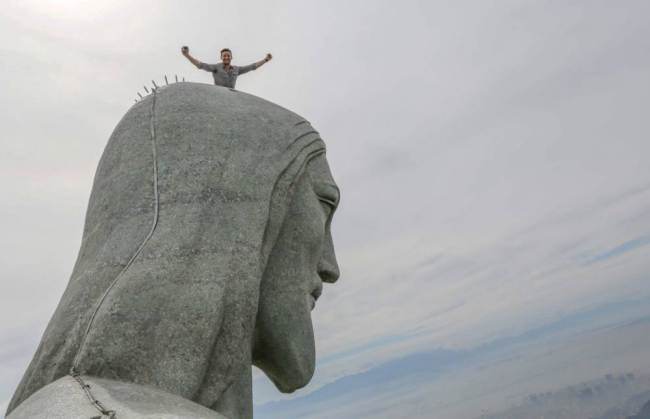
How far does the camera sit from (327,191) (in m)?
6.80

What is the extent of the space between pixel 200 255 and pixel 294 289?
46.3 inches

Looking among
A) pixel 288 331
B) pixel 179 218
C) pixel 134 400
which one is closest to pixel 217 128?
pixel 179 218

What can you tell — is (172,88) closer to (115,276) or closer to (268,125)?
(268,125)

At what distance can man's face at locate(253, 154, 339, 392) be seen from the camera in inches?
241

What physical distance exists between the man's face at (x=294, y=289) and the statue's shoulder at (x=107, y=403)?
1.71 meters

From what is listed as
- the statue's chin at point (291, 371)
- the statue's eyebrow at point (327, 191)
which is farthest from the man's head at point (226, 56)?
the statue's chin at point (291, 371)

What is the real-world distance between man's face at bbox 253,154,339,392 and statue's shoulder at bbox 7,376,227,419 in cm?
171

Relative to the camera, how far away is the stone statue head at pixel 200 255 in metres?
4.95

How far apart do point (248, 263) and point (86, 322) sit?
1.40 meters

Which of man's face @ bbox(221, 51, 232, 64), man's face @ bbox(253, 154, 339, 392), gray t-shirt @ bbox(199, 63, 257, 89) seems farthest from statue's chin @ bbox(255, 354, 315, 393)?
man's face @ bbox(221, 51, 232, 64)

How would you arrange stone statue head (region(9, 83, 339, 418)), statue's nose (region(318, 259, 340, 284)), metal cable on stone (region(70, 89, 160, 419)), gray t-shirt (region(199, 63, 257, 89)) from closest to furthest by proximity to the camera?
1. metal cable on stone (region(70, 89, 160, 419))
2. stone statue head (region(9, 83, 339, 418))
3. statue's nose (region(318, 259, 340, 284))
4. gray t-shirt (region(199, 63, 257, 89))

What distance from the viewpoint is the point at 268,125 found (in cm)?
656

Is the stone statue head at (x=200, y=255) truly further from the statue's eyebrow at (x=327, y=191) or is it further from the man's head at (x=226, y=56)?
the man's head at (x=226, y=56)

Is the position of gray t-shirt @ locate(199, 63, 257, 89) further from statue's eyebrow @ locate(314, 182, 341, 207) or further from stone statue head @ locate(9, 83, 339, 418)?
statue's eyebrow @ locate(314, 182, 341, 207)
